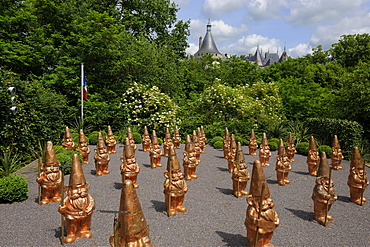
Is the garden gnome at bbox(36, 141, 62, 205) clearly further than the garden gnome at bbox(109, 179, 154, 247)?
Yes

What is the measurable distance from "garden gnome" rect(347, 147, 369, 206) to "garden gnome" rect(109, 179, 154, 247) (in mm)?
6459

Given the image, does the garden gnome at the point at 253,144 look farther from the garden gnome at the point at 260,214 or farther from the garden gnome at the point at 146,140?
the garden gnome at the point at 260,214

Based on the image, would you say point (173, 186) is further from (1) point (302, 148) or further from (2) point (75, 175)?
(1) point (302, 148)

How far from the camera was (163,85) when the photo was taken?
21188mm

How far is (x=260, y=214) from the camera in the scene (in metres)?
4.36

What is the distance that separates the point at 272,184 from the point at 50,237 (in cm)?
690

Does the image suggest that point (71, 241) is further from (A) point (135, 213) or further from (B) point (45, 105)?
(B) point (45, 105)

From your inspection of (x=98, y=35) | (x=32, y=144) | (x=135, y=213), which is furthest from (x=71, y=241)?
(x=98, y=35)

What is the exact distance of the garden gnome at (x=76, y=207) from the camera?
196 inches

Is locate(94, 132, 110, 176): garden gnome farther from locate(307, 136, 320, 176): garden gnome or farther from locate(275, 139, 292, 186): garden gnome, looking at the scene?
locate(307, 136, 320, 176): garden gnome

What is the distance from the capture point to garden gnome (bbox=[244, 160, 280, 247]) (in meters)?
4.39

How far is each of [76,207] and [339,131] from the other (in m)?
13.6

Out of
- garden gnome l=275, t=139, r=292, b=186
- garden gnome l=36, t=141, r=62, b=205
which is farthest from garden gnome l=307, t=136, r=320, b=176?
garden gnome l=36, t=141, r=62, b=205

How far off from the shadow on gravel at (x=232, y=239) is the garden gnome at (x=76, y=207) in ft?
8.90
